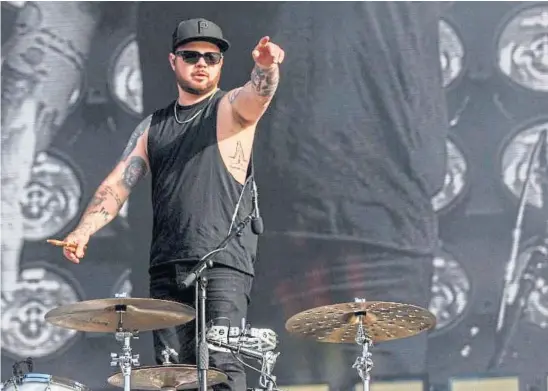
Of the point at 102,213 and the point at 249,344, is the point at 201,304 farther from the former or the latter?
the point at 102,213

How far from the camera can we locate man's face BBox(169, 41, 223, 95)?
6309 mm

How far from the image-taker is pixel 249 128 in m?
6.27

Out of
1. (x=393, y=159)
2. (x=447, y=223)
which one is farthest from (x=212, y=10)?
(x=447, y=223)

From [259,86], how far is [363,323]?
119 centimetres

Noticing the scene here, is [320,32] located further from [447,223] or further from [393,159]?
[447,223]

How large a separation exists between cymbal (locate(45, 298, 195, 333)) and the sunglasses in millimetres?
1285

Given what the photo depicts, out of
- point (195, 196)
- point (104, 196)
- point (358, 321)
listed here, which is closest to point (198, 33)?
point (195, 196)

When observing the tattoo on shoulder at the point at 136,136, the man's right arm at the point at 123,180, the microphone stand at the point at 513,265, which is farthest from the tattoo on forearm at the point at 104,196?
the microphone stand at the point at 513,265

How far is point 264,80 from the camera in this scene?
589cm

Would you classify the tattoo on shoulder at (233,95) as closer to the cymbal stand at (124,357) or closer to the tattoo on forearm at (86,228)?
the tattoo on forearm at (86,228)

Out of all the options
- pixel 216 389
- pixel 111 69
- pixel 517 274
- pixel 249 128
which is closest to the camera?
pixel 216 389

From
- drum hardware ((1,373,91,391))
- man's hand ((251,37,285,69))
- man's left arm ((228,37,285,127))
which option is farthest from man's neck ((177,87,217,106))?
drum hardware ((1,373,91,391))

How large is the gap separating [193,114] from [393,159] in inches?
58.4

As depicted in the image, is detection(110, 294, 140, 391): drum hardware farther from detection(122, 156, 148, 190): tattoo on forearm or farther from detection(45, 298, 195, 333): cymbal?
detection(122, 156, 148, 190): tattoo on forearm
